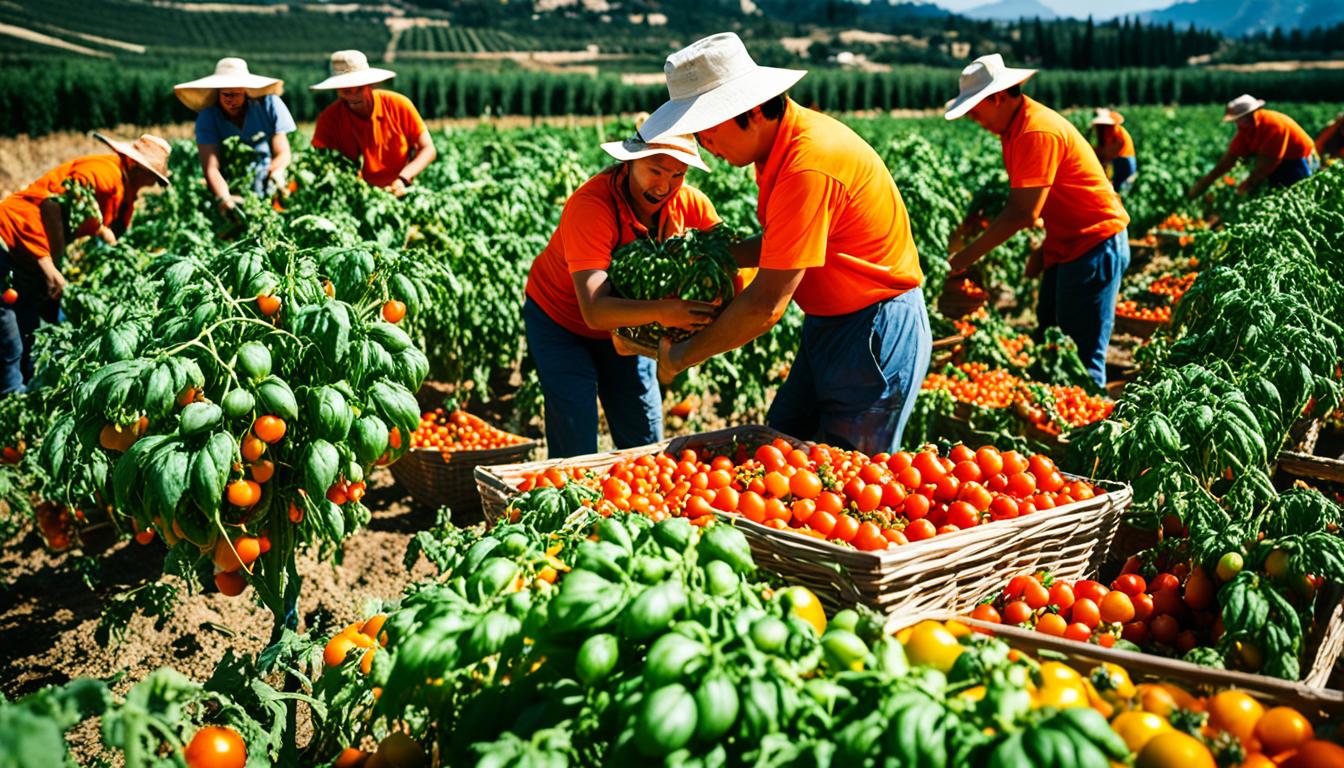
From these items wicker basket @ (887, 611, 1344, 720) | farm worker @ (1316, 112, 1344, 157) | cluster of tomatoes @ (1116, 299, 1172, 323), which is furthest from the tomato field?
farm worker @ (1316, 112, 1344, 157)

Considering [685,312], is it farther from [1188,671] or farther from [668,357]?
[1188,671]

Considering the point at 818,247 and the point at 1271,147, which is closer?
the point at 818,247

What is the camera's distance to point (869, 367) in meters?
3.48

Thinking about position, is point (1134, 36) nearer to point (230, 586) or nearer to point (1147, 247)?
point (1147, 247)

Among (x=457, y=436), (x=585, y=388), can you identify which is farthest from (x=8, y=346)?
(x=585, y=388)

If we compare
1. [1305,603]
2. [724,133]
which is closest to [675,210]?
[724,133]

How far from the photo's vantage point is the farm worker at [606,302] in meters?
3.34

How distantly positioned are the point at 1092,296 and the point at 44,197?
6645 mm

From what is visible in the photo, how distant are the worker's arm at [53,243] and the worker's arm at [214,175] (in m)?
0.88

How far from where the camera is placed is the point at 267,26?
74.6m

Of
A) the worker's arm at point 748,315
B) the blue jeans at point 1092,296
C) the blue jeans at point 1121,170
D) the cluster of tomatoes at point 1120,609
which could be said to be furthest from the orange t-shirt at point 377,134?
the blue jeans at point 1121,170

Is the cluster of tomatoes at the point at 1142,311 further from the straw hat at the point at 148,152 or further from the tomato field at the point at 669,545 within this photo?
the straw hat at the point at 148,152

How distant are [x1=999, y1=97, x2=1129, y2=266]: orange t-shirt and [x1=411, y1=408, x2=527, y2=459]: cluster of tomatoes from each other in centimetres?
336

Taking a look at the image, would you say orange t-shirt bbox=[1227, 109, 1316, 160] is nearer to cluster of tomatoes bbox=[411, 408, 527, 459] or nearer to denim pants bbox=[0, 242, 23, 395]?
cluster of tomatoes bbox=[411, 408, 527, 459]
